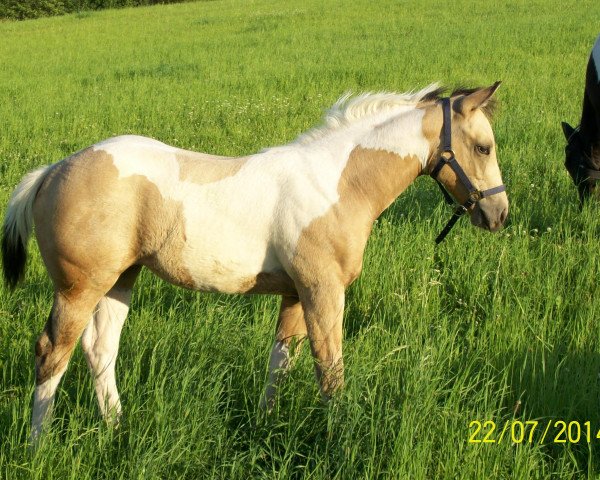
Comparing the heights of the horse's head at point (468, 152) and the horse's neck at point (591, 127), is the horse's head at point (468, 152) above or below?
above

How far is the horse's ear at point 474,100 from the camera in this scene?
2832 millimetres

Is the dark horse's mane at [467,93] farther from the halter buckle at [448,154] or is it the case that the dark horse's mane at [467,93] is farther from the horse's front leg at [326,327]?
the horse's front leg at [326,327]

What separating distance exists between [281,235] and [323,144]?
0.49 meters

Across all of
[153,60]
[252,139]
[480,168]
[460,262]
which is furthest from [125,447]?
[153,60]

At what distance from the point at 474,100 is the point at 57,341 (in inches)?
79.0

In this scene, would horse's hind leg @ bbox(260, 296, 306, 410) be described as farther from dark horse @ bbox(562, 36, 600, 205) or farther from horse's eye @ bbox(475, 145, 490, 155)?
dark horse @ bbox(562, 36, 600, 205)

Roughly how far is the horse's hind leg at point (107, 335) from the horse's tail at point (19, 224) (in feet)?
1.33

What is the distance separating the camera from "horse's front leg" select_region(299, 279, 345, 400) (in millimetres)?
2697

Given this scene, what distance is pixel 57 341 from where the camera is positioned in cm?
273

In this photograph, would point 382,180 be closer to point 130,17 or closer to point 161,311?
point 161,311

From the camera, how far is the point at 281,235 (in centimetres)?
275

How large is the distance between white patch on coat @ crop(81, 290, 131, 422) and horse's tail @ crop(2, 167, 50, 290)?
1.33ft
